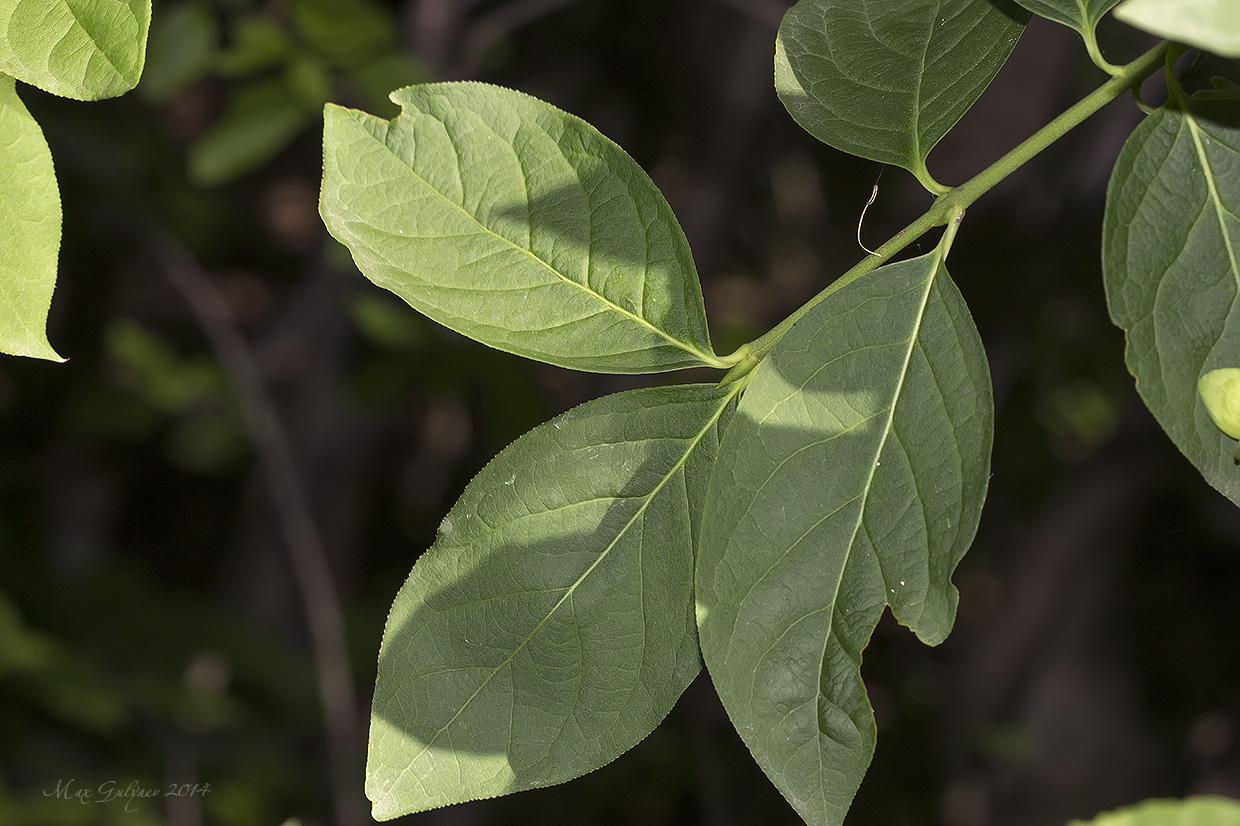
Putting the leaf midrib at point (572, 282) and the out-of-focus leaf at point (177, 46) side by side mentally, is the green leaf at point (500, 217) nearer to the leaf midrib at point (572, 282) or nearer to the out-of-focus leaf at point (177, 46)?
the leaf midrib at point (572, 282)

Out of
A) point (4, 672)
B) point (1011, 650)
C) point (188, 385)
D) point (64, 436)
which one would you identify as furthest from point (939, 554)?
point (64, 436)

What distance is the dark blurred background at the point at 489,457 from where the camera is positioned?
2.56 metres

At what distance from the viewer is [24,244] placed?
0.62 meters

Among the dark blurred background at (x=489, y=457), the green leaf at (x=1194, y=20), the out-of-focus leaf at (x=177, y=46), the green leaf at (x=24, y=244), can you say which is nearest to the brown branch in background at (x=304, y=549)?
the dark blurred background at (x=489, y=457)

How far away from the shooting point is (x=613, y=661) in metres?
0.65

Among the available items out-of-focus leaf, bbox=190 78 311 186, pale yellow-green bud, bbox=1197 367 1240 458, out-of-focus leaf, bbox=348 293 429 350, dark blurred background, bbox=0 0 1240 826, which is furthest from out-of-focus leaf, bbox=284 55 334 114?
pale yellow-green bud, bbox=1197 367 1240 458

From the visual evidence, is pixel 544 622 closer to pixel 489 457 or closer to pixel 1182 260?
pixel 1182 260

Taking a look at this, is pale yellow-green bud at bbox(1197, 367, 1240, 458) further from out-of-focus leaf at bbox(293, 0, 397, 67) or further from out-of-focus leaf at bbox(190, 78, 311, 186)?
out-of-focus leaf at bbox(190, 78, 311, 186)

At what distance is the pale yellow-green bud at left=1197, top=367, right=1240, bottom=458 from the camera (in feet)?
2.15

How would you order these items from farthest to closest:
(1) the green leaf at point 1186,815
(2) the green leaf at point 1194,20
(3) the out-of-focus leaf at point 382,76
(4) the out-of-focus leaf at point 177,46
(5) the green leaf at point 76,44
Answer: (3) the out-of-focus leaf at point 382,76, (4) the out-of-focus leaf at point 177,46, (1) the green leaf at point 1186,815, (5) the green leaf at point 76,44, (2) the green leaf at point 1194,20

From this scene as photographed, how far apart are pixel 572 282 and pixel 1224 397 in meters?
0.43

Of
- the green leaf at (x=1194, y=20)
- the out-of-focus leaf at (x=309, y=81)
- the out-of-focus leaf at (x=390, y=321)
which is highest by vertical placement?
the green leaf at (x=1194, y=20)

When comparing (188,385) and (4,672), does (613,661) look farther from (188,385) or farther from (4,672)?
(188,385)

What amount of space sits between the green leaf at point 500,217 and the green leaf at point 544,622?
0.07 metres
